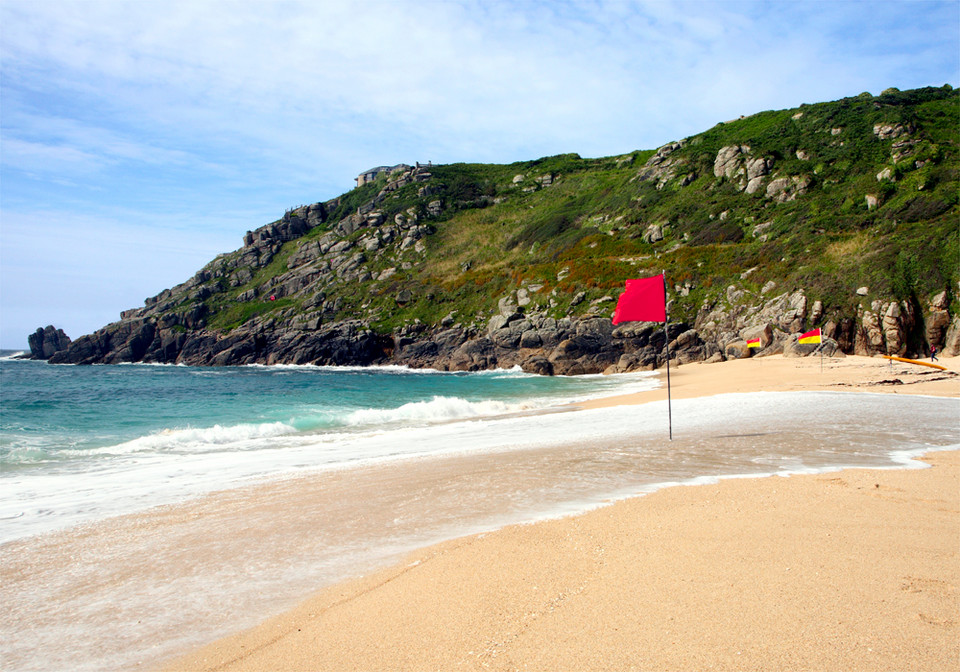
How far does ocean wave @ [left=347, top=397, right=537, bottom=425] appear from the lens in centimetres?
1912

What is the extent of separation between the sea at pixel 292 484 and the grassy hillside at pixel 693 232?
27.1 m

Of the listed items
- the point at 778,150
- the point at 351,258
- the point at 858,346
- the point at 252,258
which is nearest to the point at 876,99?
the point at 778,150

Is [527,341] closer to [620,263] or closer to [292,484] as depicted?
[620,263]

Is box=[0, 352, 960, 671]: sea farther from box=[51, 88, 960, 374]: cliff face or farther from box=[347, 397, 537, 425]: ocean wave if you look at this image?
box=[51, 88, 960, 374]: cliff face

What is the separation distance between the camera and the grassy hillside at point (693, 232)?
39.0 metres

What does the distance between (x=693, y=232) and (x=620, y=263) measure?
888 cm

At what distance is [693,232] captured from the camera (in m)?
55.8

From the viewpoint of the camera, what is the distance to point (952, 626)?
3.49m

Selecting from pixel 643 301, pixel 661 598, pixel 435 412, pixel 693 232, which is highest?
pixel 693 232

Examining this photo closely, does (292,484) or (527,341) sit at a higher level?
(527,341)

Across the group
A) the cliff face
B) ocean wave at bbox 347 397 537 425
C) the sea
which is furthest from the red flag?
the cliff face

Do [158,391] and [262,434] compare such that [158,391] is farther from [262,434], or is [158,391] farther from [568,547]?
[568,547]

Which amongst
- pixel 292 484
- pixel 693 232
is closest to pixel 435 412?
pixel 292 484

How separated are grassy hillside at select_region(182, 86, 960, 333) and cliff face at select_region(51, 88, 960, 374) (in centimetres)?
24
